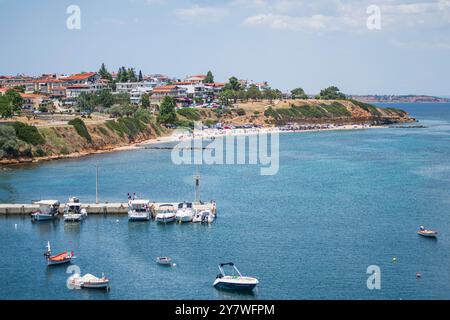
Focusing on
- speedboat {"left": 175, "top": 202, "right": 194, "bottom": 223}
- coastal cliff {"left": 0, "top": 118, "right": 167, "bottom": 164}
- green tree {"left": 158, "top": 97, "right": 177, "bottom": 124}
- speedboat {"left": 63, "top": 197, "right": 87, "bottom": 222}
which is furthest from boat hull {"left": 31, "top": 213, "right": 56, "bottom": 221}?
green tree {"left": 158, "top": 97, "right": 177, "bottom": 124}

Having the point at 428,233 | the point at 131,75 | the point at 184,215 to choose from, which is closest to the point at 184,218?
the point at 184,215

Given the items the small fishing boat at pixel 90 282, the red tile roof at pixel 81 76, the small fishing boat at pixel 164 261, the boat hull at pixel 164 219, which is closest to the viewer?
the small fishing boat at pixel 90 282

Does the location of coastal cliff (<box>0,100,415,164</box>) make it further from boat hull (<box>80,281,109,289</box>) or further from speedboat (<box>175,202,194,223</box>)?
boat hull (<box>80,281,109,289</box>)

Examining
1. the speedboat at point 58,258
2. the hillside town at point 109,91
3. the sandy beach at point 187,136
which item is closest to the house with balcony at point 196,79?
the hillside town at point 109,91

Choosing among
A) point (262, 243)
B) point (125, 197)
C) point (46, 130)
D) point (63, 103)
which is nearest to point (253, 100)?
point (63, 103)

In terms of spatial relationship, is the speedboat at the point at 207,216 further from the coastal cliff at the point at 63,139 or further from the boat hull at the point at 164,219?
the coastal cliff at the point at 63,139

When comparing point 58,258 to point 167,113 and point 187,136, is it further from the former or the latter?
point 167,113

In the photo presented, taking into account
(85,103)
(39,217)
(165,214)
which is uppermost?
(85,103)
